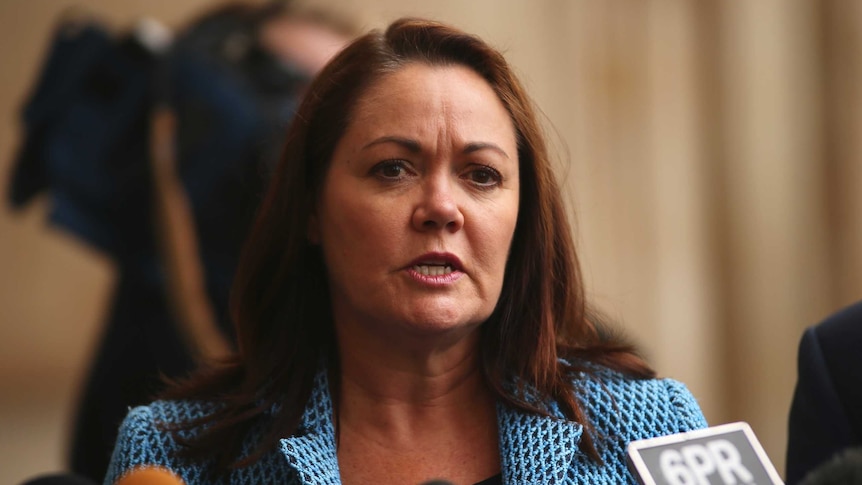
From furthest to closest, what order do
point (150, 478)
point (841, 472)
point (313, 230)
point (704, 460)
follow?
point (313, 230) → point (704, 460) → point (150, 478) → point (841, 472)

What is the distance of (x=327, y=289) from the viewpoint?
2742mm

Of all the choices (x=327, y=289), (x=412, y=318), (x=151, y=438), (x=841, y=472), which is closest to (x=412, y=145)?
(x=412, y=318)

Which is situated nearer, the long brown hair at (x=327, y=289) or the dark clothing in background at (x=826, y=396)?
the dark clothing in background at (x=826, y=396)

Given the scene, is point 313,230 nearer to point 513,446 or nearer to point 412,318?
point 412,318

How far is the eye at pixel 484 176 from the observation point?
8.14ft

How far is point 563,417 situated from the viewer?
2.47 m

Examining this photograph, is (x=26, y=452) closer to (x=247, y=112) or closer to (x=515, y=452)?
(x=247, y=112)

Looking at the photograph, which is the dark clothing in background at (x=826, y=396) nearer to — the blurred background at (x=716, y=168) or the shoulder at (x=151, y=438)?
the shoulder at (x=151, y=438)

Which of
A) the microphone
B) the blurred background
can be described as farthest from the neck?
the blurred background

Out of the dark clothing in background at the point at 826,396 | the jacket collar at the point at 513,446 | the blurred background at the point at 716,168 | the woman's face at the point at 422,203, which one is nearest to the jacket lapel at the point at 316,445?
the jacket collar at the point at 513,446

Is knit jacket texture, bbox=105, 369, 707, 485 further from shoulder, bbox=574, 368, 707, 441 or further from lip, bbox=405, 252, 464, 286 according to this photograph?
lip, bbox=405, 252, 464, 286

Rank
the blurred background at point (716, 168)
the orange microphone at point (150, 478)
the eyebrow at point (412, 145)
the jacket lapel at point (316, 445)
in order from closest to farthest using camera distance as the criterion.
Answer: the orange microphone at point (150, 478) < the jacket lapel at point (316, 445) < the eyebrow at point (412, 145) < the blurred background at point (716, 168)

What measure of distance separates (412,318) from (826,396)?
0.80 m

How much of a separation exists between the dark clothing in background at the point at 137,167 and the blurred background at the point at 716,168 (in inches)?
86.6
